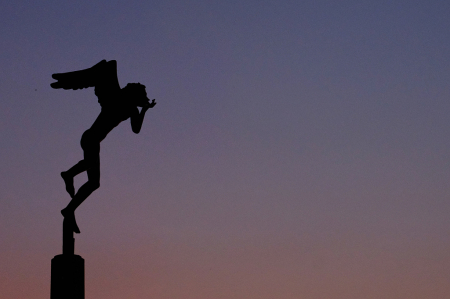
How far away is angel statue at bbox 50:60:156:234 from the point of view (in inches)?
713

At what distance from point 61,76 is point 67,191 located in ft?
8.02

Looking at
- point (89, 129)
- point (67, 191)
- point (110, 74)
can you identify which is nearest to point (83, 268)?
point (67, 191)

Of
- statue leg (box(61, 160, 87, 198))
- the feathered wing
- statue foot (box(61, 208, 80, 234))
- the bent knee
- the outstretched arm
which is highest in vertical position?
the feathered wing

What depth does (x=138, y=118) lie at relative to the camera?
18.6 m

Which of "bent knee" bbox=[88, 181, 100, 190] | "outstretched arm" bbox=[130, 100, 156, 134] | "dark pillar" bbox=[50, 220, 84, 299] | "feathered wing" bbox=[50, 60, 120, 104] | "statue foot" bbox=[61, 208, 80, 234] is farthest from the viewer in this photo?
"outstretched arm" bbox=[130, 100, 156, 134]

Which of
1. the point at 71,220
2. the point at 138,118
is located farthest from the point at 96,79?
the point at 71,220

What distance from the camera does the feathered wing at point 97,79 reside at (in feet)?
60.2

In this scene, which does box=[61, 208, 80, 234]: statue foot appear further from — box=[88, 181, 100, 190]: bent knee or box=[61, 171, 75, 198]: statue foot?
box=[88, 181, 100, 190]: bent knee

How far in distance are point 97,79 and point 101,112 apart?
70cm

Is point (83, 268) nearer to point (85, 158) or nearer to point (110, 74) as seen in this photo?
point (85, 158)

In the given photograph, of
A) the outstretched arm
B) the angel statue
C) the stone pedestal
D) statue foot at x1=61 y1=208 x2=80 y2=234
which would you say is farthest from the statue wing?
the stone pedestal

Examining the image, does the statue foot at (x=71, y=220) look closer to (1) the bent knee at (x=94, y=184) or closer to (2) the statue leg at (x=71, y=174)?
(2) the statue leg at (x=71, y=174)

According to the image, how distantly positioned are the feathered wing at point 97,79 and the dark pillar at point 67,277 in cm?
340

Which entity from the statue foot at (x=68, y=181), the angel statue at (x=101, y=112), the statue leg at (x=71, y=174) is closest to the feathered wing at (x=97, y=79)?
the angel statue at (x=101, y=112)
